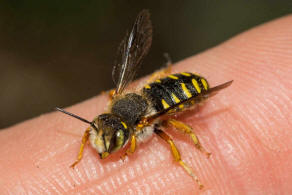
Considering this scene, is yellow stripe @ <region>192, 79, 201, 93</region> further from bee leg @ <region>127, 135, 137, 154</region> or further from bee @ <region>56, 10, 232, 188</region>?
bee leg @ <region>127, 135, 137, 154</region>

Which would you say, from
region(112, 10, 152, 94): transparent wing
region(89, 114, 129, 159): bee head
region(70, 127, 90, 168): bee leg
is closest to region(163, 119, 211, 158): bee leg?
region(89, 114, 129, 159): bee head

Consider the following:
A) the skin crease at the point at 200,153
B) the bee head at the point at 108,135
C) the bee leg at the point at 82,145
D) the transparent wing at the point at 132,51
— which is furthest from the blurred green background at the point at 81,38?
the bee head at the point at 108,135

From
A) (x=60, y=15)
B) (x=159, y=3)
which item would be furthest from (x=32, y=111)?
(x=159, y=3)

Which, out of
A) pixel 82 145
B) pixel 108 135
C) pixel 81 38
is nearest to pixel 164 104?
pixel 108 135

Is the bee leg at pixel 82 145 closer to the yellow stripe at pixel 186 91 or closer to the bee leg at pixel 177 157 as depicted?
the bee leg at pixel 177 157

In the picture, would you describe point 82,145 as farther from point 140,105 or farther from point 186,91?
point 186,91

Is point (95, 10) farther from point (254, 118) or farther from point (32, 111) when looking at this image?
point (254, 118)

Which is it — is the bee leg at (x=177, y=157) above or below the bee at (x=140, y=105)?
below
